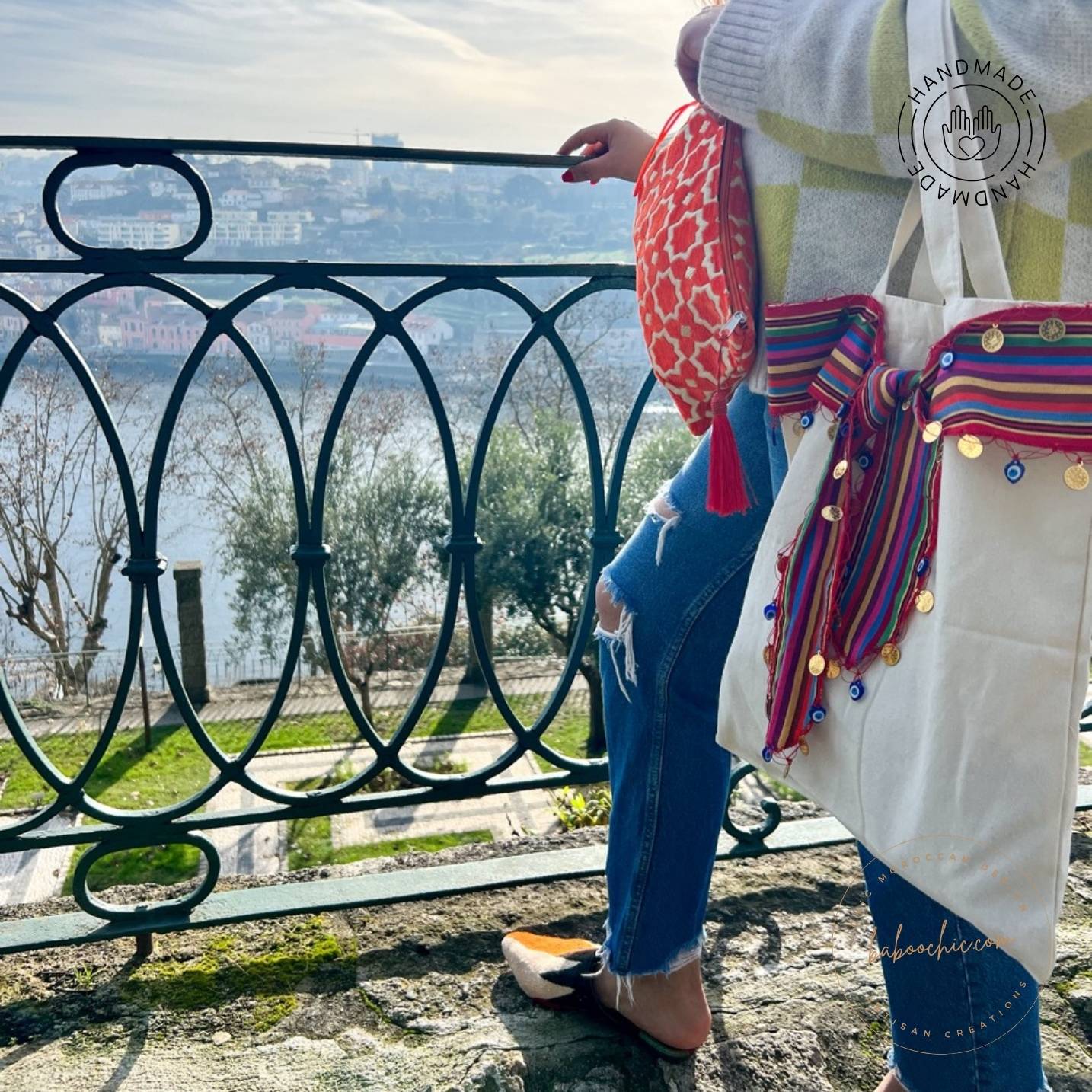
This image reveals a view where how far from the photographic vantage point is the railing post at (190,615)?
15.2 m

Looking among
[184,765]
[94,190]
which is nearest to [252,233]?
[94,190]

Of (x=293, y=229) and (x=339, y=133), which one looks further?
(x=293, y=229)

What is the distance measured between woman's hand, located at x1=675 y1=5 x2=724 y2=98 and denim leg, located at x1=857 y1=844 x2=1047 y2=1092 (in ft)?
2.30

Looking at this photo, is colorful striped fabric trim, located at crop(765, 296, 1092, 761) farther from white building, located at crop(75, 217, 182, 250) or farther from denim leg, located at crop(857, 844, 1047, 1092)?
white building, located at crop(75, 217, 182, 250)

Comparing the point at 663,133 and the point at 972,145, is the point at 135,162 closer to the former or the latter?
the point at 663,133

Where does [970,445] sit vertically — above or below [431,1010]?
above

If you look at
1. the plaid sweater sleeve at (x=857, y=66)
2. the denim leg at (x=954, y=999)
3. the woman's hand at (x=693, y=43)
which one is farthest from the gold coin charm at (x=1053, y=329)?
the denim leg at (x=954, y=999)

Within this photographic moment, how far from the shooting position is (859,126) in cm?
76

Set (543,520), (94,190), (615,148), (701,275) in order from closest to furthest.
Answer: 1. (701,275)
2. (615,148)
3. (94,190)
4. (543,520)

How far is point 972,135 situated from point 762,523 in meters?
0.41

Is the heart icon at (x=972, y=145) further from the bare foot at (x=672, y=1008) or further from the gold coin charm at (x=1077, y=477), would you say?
the bare foot at (x=672, y=1008)

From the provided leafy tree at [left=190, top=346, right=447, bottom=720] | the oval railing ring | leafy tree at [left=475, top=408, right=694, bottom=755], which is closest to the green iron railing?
the oval railing ring

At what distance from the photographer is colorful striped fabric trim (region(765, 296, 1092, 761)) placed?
0.69 m

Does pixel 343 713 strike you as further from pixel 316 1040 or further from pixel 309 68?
pixel 309 68
